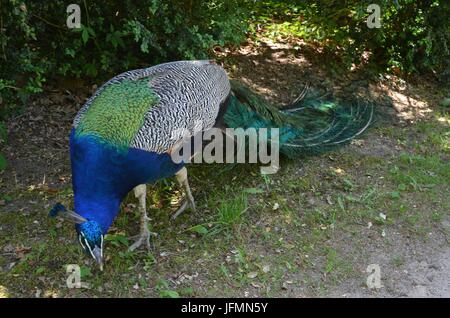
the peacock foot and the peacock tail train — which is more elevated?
the peacock tail train

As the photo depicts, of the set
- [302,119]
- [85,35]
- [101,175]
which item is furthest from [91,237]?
[302,119]

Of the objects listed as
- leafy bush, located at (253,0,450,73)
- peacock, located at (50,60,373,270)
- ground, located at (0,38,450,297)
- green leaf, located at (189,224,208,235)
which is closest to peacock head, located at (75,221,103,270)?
peacock, located at (50,60,373,270)

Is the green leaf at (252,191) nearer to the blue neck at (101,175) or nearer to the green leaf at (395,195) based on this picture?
the green leaf at (395,195)

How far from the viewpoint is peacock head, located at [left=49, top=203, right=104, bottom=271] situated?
116 inches

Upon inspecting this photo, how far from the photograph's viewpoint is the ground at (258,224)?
3424 millimetres

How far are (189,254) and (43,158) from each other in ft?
5.55

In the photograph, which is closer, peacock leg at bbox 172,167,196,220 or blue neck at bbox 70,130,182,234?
blue neck at bbox 70,130,182,234

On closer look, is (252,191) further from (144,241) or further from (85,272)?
(85,272)

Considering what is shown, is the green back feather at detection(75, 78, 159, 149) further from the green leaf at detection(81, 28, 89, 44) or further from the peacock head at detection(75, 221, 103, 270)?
the green leaf at detection(81, 28, 89, 44)

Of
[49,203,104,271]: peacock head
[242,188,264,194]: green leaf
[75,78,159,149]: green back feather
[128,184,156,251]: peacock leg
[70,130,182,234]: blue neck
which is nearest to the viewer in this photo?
[49,203,104,271]: peacock head

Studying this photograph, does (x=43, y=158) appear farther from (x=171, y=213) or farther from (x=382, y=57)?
(x=382, y=57)

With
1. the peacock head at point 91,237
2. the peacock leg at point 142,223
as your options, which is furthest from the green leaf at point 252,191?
the peacock head at point 91,237

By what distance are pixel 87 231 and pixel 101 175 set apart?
345 mm

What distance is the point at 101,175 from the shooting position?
310cm
